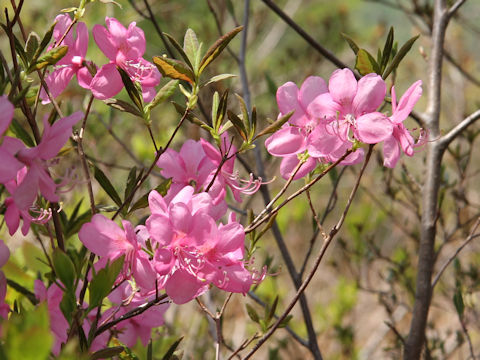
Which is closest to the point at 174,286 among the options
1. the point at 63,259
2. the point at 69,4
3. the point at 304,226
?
the point at 63,259

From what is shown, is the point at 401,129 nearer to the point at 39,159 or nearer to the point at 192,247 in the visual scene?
the point at 192,247

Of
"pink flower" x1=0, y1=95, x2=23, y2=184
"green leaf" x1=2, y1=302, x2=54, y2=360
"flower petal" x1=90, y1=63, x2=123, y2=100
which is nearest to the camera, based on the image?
"green leaf" x1=2, y1=302, x2=54, y2=360

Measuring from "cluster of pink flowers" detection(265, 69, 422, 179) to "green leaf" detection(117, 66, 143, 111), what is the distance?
0.17 m

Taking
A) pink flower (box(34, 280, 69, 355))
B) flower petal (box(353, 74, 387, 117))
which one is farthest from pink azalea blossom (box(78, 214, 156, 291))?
flower petal (box(353, 74, 387, 117))

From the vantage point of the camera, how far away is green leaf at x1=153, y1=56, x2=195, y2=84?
744 mm

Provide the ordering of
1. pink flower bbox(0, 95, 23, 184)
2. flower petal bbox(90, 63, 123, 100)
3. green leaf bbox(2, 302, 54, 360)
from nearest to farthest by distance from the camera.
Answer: green leaf bbox(2, 302, 54, 360) → pink flower bbox(0, 95, 23, 184) → flower petal bbox(90, 63, 123, 100)

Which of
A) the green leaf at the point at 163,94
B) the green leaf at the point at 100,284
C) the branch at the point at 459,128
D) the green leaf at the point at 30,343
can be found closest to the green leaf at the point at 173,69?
the green leaf at the point at 163,94

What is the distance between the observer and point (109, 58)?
0.83 meters

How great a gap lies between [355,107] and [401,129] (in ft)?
0.22

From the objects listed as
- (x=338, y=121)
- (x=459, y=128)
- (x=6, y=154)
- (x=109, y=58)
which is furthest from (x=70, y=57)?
(x=459, y=128)

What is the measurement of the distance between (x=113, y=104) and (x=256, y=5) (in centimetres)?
524

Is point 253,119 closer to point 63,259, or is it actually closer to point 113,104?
point 113,104

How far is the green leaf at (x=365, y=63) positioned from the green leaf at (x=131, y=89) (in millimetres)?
274

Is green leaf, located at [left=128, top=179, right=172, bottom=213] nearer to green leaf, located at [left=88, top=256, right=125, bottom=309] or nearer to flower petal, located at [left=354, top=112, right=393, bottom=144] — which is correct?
green leaf, located at [left=88, top=256, right=125, bottom=309]
